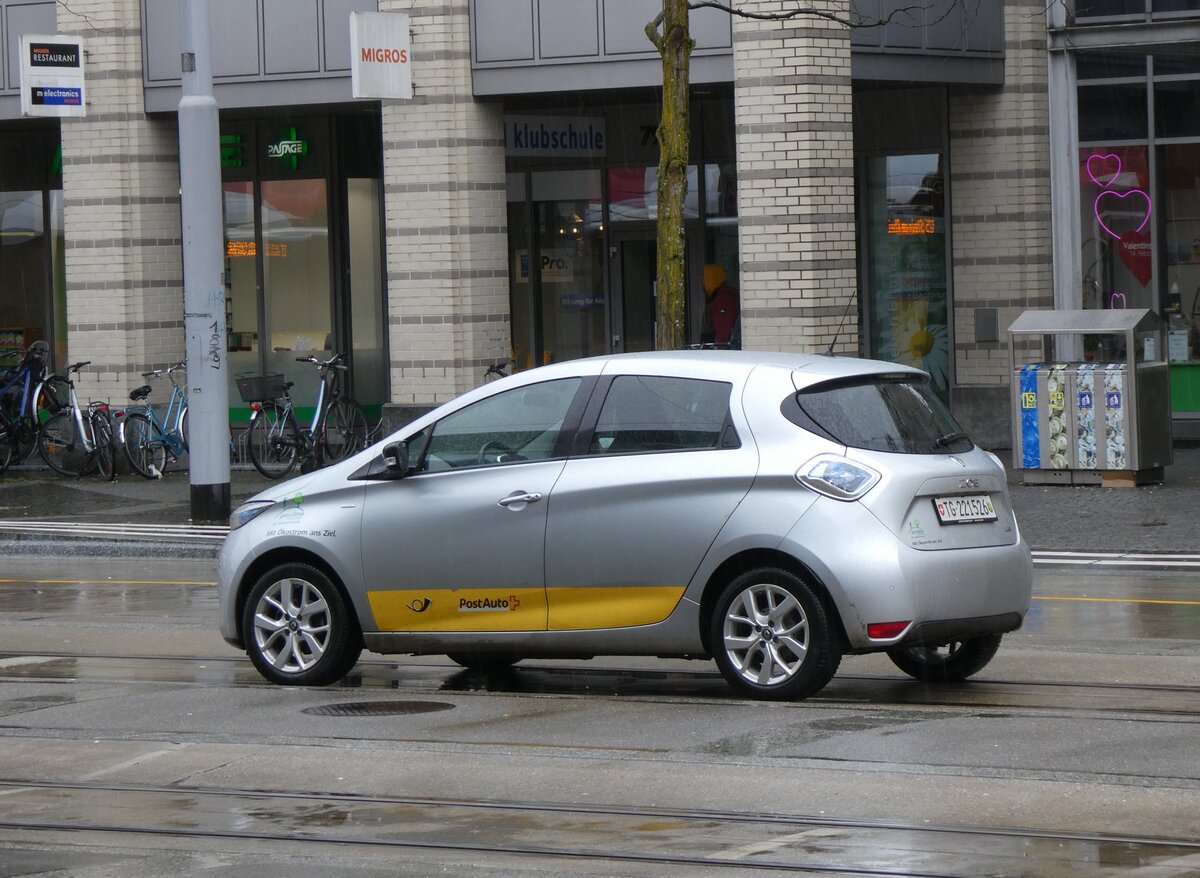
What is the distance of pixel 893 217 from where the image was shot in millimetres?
22438

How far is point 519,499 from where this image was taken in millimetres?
9016

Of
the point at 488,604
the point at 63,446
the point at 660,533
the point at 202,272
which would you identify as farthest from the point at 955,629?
the point at 63,446

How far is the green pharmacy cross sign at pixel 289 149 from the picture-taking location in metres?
24.6

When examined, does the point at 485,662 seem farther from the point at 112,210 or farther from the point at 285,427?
the point at 112,210

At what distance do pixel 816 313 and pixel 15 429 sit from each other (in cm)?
945

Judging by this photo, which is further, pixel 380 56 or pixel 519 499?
pixel 380 56

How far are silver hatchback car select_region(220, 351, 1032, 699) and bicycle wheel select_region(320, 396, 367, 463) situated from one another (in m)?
12.2

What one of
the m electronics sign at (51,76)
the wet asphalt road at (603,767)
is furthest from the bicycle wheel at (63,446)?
the wet asphalt road at (603,767)

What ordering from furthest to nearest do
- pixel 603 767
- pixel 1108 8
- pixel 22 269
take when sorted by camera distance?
1. pixel 22 269
2. pixel 1108 8
3. pixel 603 767

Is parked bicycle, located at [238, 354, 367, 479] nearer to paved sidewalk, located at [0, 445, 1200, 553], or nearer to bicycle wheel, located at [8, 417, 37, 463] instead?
paved sidewalk, located at [0, 445, 1200, 553]

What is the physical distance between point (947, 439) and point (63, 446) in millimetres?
15309

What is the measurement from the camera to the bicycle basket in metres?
21.2

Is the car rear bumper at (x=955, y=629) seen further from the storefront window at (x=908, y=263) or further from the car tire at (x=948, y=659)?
the storefront window at (x=908, y=263)

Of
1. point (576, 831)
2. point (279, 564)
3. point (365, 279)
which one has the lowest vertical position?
point (576, 831)
